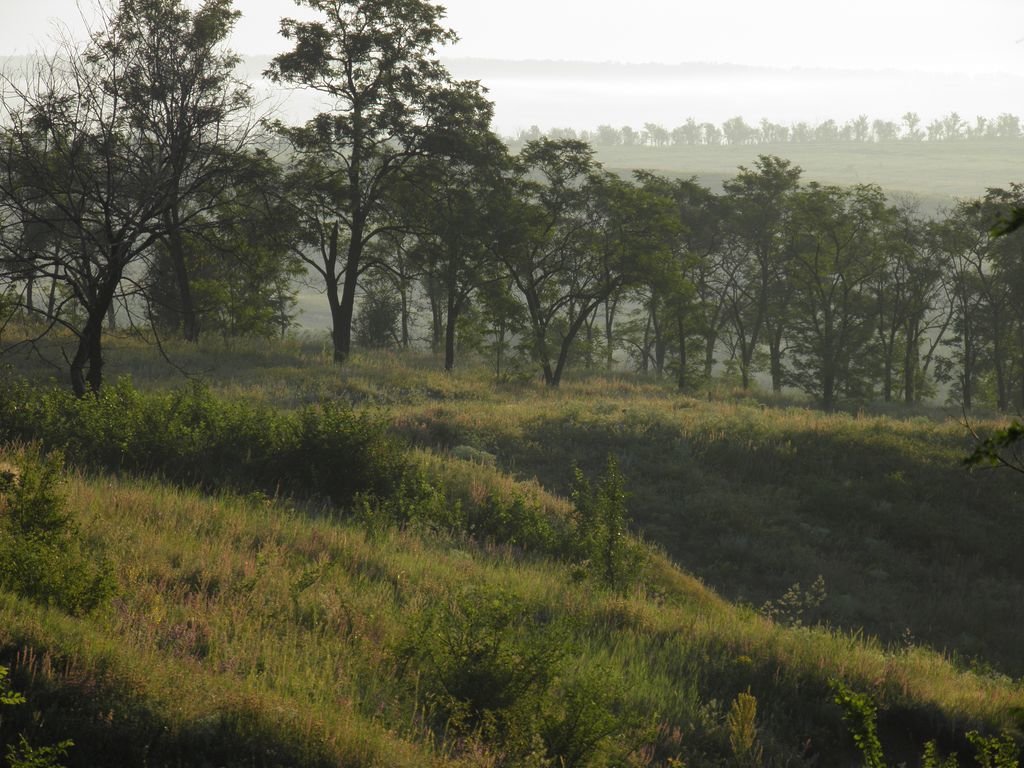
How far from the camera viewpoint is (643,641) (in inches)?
316

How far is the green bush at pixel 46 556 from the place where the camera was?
613 cm

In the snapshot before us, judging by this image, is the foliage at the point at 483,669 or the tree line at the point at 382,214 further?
the tree line at the point at 382,214

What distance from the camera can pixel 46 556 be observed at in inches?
247

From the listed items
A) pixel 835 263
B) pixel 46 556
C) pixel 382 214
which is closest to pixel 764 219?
pixel 835 263

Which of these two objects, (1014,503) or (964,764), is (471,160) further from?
(964,764)

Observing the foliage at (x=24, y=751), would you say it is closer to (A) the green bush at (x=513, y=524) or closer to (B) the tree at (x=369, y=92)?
(A) the green bush at (x=513, y=524)

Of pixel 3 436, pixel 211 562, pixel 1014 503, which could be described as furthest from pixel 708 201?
pixel 211 562

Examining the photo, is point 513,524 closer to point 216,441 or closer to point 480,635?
point 216,441

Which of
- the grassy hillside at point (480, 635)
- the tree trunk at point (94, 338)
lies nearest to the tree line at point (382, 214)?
the tree trunk at point (94, 338)

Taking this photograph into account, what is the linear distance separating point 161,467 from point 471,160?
22.8 m

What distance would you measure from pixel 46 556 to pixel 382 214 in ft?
97.6

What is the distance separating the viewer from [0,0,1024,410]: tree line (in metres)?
17.1

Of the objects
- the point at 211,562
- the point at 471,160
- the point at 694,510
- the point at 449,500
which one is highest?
the point at 471,160

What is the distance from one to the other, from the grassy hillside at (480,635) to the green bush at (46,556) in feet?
0.60
